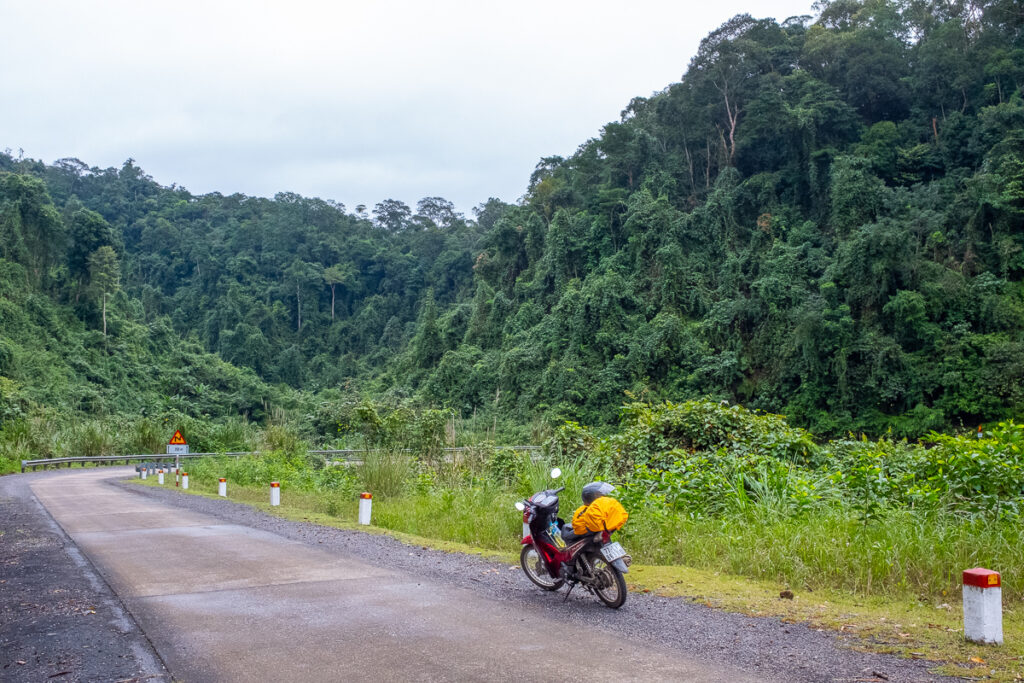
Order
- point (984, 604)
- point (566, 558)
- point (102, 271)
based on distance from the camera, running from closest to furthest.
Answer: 1. point (984, 604)
2. point (566, 558)
3. point (102, 271)

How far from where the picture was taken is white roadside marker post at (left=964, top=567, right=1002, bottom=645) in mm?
4562

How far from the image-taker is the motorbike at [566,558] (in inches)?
238

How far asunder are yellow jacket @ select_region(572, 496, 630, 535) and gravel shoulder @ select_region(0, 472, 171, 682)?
10.4ft

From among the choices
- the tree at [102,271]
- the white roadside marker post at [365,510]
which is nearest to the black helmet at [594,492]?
the white roadside marker post at [365,510]

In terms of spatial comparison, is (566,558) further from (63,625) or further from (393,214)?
(393,214)

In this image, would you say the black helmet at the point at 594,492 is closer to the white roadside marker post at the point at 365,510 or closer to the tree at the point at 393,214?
the white roadside marker post at the point at 365,510

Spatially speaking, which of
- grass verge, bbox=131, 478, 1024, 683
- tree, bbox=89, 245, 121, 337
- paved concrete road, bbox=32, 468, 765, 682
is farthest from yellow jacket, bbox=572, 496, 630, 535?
tree, bbox=89, 245, 121, 337

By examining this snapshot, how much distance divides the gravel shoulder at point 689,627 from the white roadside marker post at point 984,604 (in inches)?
19.7

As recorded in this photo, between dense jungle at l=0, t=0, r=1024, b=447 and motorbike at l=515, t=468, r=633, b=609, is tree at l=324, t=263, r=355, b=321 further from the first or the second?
motorbike at l=515, t=468, r=633, b=609

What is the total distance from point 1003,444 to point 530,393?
34.1 meters

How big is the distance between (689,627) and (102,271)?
5750 centimetres

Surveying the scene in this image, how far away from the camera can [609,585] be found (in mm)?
6137

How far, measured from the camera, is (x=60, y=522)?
12969 mm

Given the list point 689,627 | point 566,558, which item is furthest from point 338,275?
point 689,627
